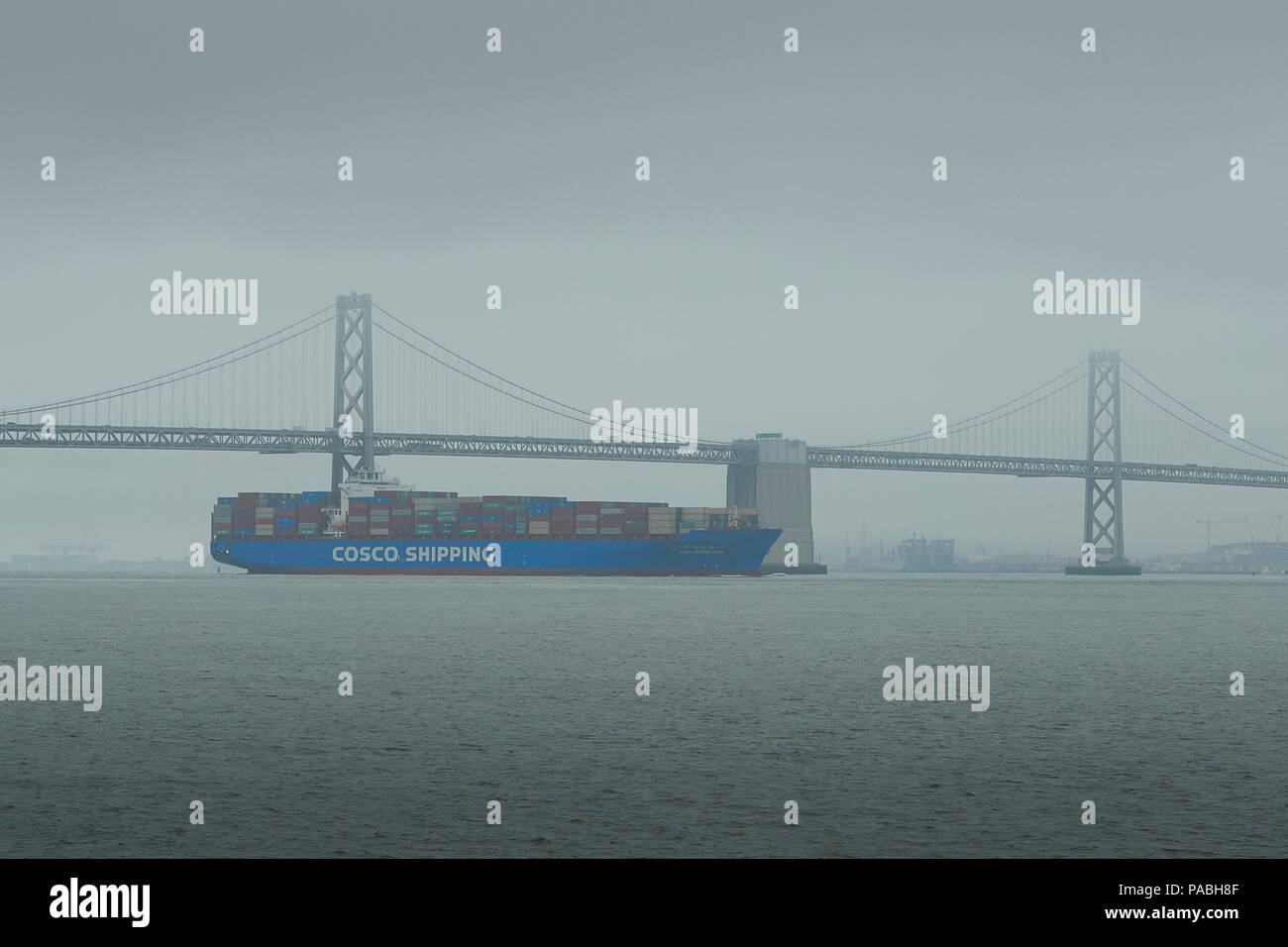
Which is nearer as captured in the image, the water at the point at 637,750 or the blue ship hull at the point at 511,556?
the water at the point at 637,750

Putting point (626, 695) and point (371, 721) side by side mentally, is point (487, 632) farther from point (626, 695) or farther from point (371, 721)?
point (371, 721)

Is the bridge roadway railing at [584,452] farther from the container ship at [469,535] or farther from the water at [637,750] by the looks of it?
the water at [637,750]

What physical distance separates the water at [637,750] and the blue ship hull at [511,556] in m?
57.6

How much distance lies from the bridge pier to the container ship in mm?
3615


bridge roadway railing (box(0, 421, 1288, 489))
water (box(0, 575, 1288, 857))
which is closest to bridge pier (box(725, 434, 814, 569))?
bridge roadway railing (box(0, 421, 1288, 489))

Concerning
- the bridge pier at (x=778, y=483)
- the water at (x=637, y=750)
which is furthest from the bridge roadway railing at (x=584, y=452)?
the water at (x=637, y=750)

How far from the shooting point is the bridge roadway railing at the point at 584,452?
96.6 metres

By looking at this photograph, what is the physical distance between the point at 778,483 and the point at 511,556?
78.4 feet

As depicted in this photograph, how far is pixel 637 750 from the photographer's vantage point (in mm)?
19906

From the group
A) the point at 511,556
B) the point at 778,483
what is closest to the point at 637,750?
the point at 511,556

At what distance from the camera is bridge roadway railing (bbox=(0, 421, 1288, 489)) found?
96562 millimetres

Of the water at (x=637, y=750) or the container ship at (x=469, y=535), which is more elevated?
the container ship at (x=469, y=535)
